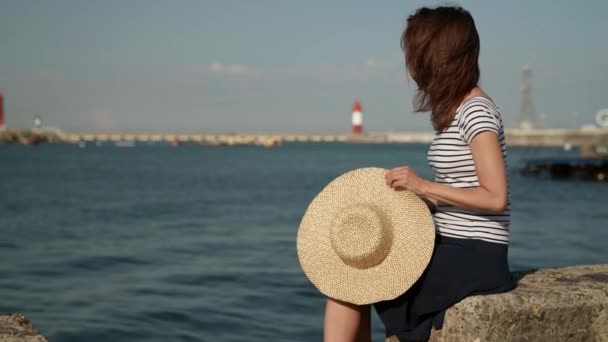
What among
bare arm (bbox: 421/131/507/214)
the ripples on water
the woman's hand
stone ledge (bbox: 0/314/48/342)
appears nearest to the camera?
stone ledge (bbox: 0/314/48/342)

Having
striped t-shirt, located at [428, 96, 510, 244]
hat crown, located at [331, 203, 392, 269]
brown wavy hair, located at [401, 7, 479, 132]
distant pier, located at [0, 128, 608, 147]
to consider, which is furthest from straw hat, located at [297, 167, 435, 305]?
distant pier, located at [0, 128, 608, 147]

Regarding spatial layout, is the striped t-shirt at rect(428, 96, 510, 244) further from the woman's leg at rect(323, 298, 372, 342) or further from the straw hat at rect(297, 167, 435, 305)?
the woman's leg at rect(323, 298, 372, 342)

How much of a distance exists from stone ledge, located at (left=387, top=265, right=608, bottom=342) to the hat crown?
30 cm

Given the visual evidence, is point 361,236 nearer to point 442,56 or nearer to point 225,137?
point 442,56

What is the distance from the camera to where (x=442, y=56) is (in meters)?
2.62

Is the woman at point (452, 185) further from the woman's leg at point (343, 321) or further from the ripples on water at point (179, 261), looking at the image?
the ripples on water at point (179, 261)

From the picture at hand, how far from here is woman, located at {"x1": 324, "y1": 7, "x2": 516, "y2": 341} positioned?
259 centimetres

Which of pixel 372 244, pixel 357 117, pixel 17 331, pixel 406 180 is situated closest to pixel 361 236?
pixel 372 244

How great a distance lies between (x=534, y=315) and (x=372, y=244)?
584 millimetres

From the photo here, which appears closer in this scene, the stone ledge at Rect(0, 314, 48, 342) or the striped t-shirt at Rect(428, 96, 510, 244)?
the stone ledge at Rect(0, 314, 48, 342)

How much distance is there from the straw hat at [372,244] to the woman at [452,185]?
51 mm

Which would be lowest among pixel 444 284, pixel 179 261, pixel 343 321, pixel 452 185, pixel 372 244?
pixel 179 261

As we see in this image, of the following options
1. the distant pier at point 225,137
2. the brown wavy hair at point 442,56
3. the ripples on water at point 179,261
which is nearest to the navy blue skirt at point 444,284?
the brown wavy hair at point 442,56

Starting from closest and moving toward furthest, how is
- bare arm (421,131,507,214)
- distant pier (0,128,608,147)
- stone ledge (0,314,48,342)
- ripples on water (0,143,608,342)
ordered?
stone ledge (0,314,48,342) → bare arm (421,131,507,214) → ripples on water (0,143,608,342) → distant pier (0,128,608,147)
